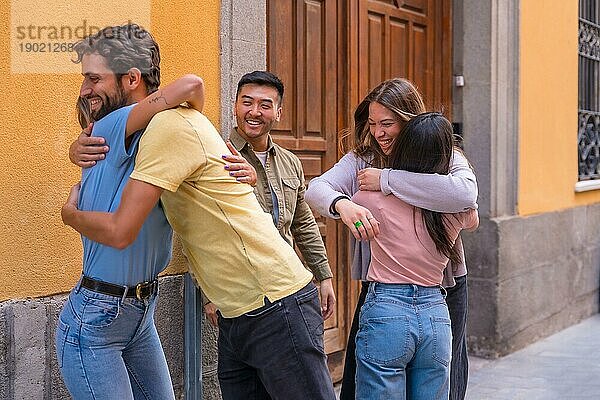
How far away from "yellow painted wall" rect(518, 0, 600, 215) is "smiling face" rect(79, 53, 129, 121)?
5.16 metres

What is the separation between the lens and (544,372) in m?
6.95

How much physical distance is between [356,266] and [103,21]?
1536 mm

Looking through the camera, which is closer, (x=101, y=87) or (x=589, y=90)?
(x=101, y=87)

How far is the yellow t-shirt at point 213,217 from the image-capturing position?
281 centimetres

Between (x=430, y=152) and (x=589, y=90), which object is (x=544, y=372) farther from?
(x=430, y=152)

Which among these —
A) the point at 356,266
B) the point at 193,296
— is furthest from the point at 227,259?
the point at 193,296

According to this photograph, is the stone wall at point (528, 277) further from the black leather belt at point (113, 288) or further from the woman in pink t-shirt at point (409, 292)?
the black leather belt at point (113, 288)

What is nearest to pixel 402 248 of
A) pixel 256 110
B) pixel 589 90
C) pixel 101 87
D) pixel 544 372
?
pixel 256 110

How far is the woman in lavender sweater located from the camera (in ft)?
11.3

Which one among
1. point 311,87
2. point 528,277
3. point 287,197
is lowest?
point 528,277

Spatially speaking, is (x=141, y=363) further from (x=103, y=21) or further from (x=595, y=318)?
(x=595, y=318)

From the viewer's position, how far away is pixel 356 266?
3.95 meters

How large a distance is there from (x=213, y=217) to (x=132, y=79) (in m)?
0.53

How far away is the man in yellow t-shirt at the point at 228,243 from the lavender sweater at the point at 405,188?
54 centimetres
